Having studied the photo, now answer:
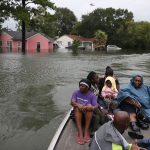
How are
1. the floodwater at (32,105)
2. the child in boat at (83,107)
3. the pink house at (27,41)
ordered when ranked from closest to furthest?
the child in boat at (83,107)
the floodwater at (32,105)
the pink house at (27,41)

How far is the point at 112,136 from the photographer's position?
5090 millimetres

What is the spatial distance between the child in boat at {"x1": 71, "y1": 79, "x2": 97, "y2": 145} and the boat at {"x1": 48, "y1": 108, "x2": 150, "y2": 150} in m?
0.16

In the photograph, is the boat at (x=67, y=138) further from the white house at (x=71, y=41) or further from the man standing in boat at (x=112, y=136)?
the white house at (x=71, y=41)

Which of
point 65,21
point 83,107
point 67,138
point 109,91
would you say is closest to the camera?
point 67,138

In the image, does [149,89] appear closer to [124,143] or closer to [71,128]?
[71,128]

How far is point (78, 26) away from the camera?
96.9 m

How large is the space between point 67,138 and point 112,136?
239 centimetres

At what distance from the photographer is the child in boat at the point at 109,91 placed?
32.2 ft

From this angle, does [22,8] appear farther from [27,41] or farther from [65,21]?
[65,21]

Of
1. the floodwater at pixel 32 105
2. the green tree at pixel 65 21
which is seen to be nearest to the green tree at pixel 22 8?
the floodwater at pixel 32 105

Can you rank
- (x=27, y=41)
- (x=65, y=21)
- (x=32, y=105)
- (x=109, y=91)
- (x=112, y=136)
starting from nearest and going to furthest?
(x=112, y=136) → (x=109, y=91) → (x=32, y=105) → (x=27, y=41) → (x=65, y=21)

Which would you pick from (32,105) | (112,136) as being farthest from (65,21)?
(112,136)

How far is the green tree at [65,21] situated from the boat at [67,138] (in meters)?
99.8

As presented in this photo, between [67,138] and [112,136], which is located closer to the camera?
[112,136]
